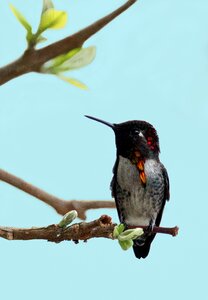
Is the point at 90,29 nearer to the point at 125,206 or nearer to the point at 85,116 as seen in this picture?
the point at 85,116

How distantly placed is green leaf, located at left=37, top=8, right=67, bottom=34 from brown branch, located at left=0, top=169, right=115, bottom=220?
0.20 m

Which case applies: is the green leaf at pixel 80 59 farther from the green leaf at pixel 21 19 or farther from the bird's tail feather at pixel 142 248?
the bird's tail feather at pixel 142 248

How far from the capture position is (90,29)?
56cm

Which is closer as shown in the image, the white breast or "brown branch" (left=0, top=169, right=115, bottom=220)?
"brown branch" (left=0, top=169, right=115, bottom=220)

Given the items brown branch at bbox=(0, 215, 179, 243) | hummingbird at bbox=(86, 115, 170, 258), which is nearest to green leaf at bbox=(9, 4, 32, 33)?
hummingbird at bbox=(86, 115, 170, 258)

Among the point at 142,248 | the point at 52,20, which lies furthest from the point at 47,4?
the point at 142,248

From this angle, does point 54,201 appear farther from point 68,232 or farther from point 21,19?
point 21,19

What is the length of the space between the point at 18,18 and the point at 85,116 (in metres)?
0.16

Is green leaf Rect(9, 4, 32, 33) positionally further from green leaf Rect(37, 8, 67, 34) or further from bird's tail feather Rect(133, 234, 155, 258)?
bird's tail feather Rect(133, 234, 155, 258)

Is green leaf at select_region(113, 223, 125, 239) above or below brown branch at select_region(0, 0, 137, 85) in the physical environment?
below

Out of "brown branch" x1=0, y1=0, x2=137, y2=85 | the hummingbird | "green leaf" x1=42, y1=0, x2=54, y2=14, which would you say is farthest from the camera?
the hummingbird

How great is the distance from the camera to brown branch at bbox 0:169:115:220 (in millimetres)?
709

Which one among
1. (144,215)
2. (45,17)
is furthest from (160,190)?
(45,17)

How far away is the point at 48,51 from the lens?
592 millimetres
